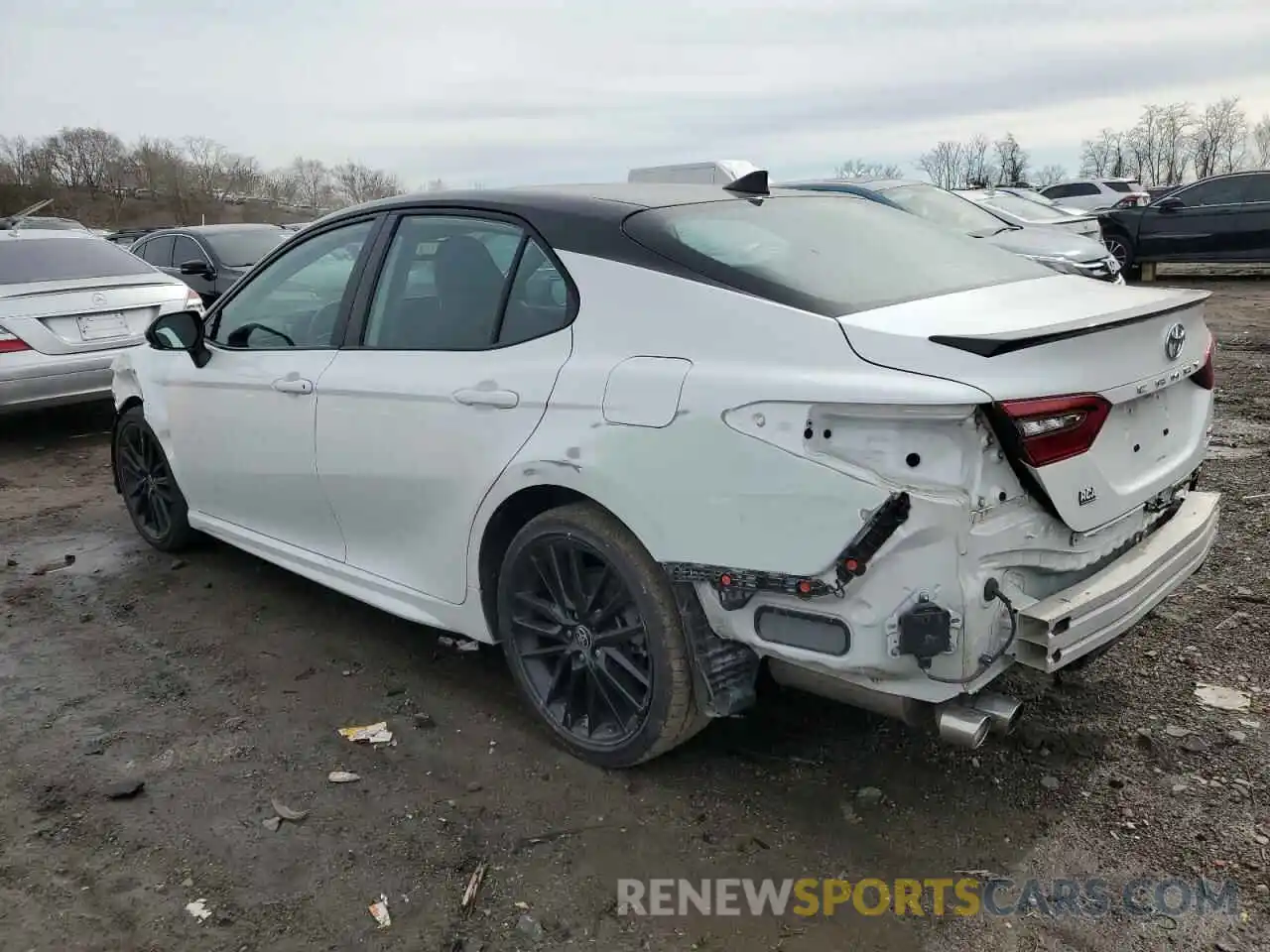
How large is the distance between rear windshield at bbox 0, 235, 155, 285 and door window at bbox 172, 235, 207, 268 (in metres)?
2.46

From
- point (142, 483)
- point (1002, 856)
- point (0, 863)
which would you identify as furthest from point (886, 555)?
point (142, 483)

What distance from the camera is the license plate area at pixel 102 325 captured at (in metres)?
7.39

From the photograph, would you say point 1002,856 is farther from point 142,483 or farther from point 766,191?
point 142,483

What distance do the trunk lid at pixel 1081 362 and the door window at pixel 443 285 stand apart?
1219 millimetres

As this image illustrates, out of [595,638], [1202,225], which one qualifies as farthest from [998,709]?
[1202,225]

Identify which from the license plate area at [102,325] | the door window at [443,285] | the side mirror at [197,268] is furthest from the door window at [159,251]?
the door window at [443,285]

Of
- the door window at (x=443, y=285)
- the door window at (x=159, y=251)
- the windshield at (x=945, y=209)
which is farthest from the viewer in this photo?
the door window at (x=159, y=251)

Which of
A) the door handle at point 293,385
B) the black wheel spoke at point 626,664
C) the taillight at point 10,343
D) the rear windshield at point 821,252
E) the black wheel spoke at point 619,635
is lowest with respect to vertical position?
the black wheel spoke at point 626,664

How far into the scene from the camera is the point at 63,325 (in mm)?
7305

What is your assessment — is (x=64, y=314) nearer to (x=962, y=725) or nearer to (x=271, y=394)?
(x=271, y=394)

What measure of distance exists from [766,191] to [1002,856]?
222cm

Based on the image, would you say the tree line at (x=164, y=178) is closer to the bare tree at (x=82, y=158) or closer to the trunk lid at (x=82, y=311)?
the bare tree at (x=82, y=158)

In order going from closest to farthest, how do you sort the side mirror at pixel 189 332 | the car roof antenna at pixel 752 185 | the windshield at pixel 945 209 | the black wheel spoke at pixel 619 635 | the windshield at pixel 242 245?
the black wheel spoke at pixel 619 635 < the car roof antenna at pixel 752 185 < the side mirror at pixel 189 332 < the windshield at pixel 945 209 < the windshield at pixel 242 245

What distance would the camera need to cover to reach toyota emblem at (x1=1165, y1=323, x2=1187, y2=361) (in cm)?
271
